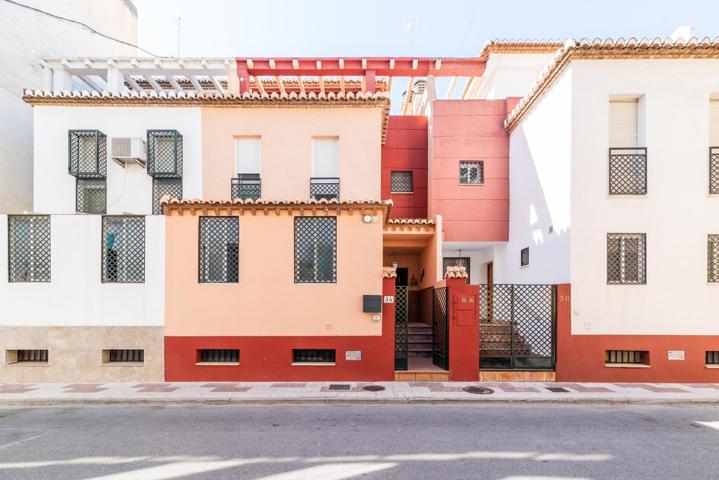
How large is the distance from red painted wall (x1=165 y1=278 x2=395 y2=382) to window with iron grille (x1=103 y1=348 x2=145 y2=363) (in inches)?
33.5

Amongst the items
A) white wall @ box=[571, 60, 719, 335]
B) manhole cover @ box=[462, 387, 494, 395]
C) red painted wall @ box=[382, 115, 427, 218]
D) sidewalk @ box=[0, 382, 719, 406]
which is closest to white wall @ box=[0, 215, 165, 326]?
sidewalk @ box=[0, 382, 719, 406]

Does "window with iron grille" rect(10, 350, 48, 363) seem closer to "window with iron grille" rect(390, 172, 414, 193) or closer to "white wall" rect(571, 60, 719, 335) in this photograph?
"window with iron grille" rect(390, 172, 414, 193)

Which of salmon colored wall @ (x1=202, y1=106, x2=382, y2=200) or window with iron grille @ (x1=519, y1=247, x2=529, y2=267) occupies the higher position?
salmon colored wall @ (x1=202, y1=106, x2=382, y2=200)

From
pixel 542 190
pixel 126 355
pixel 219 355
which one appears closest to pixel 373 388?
pixel 219 355

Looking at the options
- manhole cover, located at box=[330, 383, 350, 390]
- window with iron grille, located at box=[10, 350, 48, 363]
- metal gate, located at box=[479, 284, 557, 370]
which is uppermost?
metal gate, located at box=[479, 284, 557, 370]

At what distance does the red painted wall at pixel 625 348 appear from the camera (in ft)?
29.9

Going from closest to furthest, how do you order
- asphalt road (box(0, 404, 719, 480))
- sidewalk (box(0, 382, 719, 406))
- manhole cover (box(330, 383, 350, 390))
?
asphalt road (box(0, 404, 719, 480))
sidewalk (box(0, 382, 719, 406))
manhole cover (box(330, 383, 350, 390))

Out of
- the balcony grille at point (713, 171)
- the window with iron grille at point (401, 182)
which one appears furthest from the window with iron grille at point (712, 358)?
the window with iron grille at point (401, 182)

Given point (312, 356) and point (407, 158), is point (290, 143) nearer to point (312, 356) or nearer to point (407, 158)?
point (407, 158)

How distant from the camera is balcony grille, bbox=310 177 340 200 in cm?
1128

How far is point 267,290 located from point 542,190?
8227 millimetres

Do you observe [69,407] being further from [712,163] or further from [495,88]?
[495,88]

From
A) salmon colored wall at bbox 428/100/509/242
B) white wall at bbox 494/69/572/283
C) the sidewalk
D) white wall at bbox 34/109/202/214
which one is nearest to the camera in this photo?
the sidewalk

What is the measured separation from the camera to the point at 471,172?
45.6 ft
